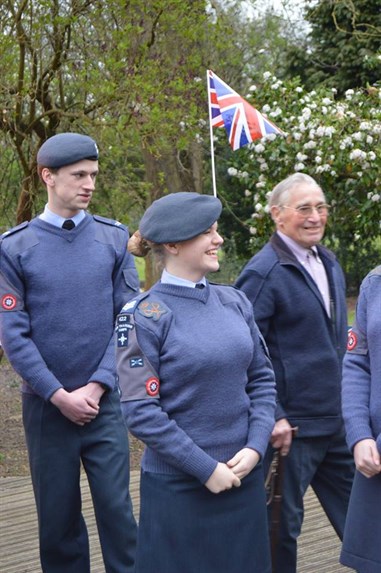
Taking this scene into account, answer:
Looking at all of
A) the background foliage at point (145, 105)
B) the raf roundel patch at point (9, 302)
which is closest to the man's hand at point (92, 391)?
the raf roundel patch at point (9, 302)

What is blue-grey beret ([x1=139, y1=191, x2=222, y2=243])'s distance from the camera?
3.26 m

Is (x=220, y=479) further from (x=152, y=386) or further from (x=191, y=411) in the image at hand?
(x=152, y=386)

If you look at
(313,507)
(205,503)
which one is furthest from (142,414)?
(313,507)

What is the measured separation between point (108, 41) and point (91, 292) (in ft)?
16.7

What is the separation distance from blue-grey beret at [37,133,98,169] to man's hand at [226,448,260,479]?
1.38m

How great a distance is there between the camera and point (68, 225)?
416 centimetres

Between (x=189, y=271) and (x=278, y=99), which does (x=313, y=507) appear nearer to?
(x=189, y=271)

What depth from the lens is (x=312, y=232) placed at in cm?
420

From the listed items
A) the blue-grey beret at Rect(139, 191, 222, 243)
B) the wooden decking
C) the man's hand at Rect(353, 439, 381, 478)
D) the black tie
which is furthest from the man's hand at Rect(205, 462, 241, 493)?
the wooden decking

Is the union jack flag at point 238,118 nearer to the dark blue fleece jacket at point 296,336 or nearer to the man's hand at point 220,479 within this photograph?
the dark blue fleece jacket at point 296,336

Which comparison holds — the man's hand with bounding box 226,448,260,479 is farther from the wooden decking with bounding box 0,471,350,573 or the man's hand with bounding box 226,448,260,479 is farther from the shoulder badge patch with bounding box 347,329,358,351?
the wooden decking with bounding box 0,471,350,573

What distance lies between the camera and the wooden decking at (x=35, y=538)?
199 inches

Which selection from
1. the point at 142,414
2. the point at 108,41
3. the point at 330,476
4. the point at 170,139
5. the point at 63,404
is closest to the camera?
the point at 142,414

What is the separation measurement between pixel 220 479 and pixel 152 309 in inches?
20.7
